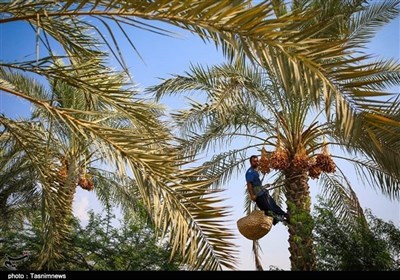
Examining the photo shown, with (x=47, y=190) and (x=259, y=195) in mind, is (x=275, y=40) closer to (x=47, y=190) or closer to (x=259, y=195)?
(x=47, y=190)

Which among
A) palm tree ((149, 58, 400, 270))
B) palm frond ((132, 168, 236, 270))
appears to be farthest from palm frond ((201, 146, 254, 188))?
palm frond ((132, 168, 236, 270))

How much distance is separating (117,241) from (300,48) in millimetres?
10203

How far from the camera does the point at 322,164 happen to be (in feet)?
25.3

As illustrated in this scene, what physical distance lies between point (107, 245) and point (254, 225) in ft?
23.2

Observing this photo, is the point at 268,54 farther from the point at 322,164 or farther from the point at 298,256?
the point at 298,256

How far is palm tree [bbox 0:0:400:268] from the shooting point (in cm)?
259

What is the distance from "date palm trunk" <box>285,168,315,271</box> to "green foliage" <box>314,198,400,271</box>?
1.13 meters

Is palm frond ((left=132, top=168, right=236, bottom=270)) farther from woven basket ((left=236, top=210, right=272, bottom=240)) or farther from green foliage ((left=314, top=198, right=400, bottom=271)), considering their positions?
green foliage ((left=314, top=198, right=400, bottom=271))

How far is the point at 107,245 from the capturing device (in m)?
11.7

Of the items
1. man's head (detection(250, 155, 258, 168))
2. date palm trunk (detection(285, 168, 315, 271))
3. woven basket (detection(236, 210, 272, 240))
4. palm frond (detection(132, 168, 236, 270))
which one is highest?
man's head (detection(250, 155, 258, 168))

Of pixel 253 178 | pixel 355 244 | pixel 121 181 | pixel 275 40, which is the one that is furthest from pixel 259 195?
pixel 275 40
